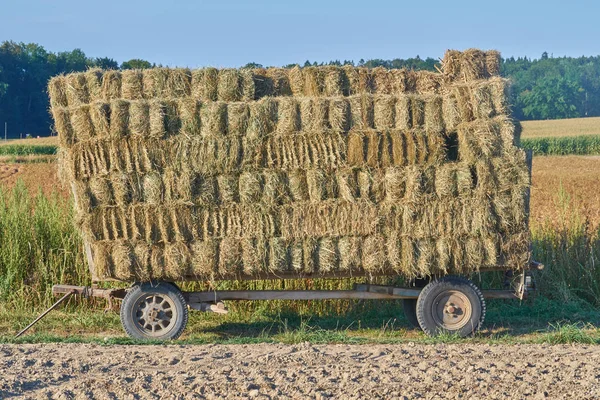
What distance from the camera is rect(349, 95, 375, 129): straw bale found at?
915 centimetres

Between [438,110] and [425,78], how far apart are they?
1.04 meters

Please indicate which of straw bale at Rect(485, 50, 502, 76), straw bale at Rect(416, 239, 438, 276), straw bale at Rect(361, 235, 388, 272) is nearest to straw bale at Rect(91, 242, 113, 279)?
straw bale at Rect(361, 235, 388, 272)

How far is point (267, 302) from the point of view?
1113 centimetres

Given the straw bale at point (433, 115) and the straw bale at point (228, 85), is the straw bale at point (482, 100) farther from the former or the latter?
the straw bale at point (228, 85)

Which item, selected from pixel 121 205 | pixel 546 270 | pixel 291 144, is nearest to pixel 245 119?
pixel 291 144

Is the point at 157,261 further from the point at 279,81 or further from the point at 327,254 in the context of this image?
the point at 279,81

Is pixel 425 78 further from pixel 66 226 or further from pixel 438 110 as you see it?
pixel 66 226

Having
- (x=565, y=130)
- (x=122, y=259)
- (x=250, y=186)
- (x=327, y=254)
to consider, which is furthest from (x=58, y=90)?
(x=565, y=130)

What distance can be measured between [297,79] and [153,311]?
3.17m

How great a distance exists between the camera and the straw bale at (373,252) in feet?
29.6

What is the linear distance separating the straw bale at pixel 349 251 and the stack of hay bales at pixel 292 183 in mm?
11

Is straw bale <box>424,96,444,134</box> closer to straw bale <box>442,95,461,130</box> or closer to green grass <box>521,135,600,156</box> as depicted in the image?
straw bale <box>442,95,461,130</box>

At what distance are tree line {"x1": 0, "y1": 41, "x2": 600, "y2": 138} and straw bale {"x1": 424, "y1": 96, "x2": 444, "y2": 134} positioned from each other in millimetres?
26409

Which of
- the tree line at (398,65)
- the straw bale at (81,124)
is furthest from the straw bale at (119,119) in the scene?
the tree line at (398,65)
